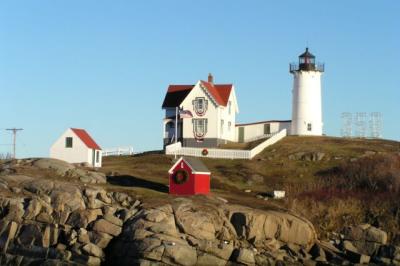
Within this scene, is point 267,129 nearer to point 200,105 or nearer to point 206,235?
point 200,105

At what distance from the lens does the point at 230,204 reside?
47938mm

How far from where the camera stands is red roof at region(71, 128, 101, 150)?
63438mm

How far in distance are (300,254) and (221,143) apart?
32640mm

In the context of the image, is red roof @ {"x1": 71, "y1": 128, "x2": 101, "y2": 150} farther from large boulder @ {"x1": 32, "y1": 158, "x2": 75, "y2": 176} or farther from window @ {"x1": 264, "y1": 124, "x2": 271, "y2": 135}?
window @ {"x1": 264, "y1": 124, "x2": 271, "y2": 135}

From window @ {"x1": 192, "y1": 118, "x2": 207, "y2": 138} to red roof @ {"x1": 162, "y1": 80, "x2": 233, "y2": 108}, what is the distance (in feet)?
7.92

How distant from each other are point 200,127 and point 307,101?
11.3 metres

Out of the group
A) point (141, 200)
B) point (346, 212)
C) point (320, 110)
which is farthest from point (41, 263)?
point (320, 110)

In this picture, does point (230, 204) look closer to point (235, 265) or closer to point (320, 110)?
point (235, 265)

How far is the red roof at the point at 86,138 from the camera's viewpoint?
6344cm

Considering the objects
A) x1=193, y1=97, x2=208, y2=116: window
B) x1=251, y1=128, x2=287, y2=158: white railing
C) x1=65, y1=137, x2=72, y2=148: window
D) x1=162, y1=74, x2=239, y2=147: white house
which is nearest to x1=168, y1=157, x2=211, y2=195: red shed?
x1=65, y1=137, x2=72, y2=148: window

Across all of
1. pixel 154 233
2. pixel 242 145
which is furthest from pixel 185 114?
pixel 154 233

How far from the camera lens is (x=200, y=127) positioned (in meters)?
75.5

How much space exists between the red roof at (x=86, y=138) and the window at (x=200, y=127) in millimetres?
13231

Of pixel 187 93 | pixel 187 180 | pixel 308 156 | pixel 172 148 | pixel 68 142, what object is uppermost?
pixel 187 93
